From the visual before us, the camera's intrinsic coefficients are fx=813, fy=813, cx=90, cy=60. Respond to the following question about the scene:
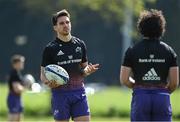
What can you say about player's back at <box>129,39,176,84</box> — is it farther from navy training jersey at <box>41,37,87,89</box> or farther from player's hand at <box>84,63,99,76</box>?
navy training jersey at <box>41,37,87,89</box>

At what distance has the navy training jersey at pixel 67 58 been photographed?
11086 mm

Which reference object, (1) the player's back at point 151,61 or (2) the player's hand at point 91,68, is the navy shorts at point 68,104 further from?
(1) the player's back at point 151,61

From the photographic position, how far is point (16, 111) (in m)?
18.5

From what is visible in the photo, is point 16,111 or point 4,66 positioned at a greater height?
point 4,66

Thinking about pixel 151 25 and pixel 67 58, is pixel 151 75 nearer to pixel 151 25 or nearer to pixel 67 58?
pixel 151 25

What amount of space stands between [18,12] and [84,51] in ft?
152

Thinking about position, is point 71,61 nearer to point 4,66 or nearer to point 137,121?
point 137,121

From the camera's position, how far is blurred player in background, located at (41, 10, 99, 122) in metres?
11.1

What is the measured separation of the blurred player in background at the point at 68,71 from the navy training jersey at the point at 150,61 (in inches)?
64.1

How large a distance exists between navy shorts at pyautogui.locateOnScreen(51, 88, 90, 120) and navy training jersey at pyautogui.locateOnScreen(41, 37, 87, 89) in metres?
0.10

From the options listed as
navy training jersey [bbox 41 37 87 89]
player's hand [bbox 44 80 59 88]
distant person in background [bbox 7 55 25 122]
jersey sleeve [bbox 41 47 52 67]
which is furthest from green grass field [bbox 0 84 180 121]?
player's hand [bbox 44 80 59 88]

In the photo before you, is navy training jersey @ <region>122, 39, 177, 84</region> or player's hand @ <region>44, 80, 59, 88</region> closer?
navy training jersey @ <region>122, 39, 177, 84</region>

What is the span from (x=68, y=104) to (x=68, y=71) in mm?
452

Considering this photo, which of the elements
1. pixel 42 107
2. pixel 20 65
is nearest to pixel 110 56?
pixel 42 107
